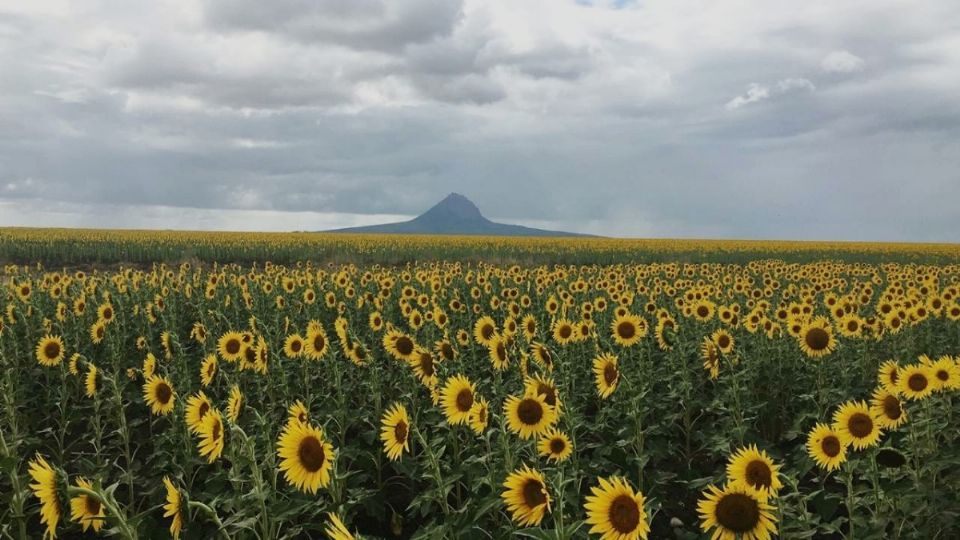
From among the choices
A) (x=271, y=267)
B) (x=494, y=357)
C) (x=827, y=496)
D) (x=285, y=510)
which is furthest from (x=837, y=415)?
(x=271, y=267)

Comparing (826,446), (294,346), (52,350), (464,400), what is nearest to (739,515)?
(826,446)

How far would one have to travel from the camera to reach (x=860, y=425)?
4.21 meters

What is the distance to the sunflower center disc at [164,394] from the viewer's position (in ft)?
17.3

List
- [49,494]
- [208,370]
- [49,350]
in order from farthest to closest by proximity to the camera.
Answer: [49,350] → [208,370] → [49,494]

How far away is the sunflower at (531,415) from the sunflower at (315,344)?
116 inches

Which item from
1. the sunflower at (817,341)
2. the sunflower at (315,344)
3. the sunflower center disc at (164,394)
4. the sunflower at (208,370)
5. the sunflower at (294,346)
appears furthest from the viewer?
the sunflower at (294,346)

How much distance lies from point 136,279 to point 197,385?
793 centimetres

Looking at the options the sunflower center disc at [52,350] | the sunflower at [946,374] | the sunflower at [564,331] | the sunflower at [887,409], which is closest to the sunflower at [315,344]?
the sunflower at [564,331]

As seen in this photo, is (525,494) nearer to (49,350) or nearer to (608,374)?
(608,374)

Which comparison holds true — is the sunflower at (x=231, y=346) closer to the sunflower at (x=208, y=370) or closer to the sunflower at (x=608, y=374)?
the sunflower at (x=208, y=370)

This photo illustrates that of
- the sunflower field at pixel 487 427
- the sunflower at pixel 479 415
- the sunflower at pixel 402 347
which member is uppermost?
the sunflower at pixel 402 347

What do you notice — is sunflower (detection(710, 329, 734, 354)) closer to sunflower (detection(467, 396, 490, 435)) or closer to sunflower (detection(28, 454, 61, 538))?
sunflower (detection(467, 396, 490, 435))

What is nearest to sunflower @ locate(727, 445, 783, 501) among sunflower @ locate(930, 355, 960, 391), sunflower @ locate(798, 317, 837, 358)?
sunflower @ locate(930, 355, 960, 391)

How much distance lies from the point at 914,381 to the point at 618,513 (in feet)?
11.7
